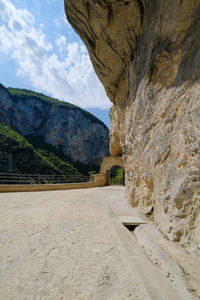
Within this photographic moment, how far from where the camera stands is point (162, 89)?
12.8 feet

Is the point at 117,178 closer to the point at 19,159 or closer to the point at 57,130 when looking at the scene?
the point at 19,159

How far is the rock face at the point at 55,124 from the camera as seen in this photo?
58469 mm

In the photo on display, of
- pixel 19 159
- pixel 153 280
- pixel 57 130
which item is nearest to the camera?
pixel 153 280

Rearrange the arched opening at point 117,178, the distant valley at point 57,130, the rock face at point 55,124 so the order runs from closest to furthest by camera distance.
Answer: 1. the arched opening at point 117,178
2. the distant valley at point 57,130
3. the rock face at point 55,124

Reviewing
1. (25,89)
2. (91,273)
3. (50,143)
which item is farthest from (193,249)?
(25,89)

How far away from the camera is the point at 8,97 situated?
58156mm

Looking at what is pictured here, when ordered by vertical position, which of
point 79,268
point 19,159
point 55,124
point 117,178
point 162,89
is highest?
point 55,124

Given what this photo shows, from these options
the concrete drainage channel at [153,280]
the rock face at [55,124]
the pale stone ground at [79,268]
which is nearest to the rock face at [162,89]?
the concrete drainage channel at [153,280]

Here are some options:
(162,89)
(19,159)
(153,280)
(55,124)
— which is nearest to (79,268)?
(153,280)

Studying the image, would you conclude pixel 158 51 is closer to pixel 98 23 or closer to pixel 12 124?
pixel 98 23

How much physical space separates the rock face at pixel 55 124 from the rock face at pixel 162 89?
5723 centimetres

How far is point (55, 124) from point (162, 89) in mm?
63677

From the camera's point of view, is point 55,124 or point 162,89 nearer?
point 162,89

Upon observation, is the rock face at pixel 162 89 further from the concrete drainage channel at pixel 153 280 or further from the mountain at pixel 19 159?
the mountain at pixel 19 159
